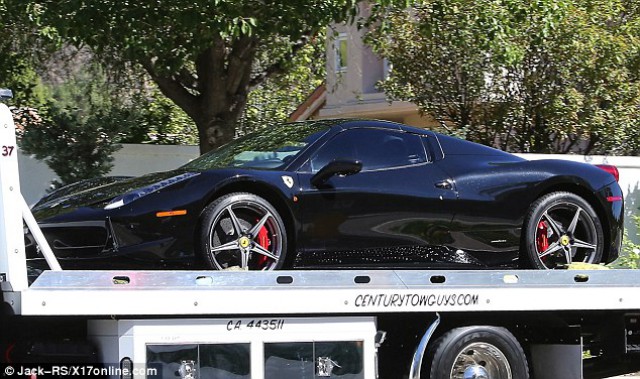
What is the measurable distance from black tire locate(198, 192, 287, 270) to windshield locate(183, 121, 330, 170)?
0.41m

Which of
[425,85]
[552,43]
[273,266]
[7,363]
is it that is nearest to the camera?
[7,363]

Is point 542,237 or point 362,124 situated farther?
point 542,237

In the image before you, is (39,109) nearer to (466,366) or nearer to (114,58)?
(114,58)

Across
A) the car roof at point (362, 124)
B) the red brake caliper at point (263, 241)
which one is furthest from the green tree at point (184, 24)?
the red brake caliper at point (263, 241)

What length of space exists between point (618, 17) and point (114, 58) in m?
7.74

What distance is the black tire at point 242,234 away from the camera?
21.6ft

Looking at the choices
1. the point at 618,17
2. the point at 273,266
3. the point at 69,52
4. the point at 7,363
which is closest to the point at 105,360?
the point at 7,363

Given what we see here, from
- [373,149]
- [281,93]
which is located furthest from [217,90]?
[281,93]

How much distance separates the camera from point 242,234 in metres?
6.70

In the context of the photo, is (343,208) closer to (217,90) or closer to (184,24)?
(184,24)

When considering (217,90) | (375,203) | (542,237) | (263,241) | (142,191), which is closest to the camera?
(142,191)

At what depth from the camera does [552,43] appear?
49.1ft

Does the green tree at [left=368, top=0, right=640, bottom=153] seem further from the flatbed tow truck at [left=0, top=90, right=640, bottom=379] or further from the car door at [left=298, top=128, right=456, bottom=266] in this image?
the flatbed tow truck at [left=0, top=90, right=640, bottom=379]

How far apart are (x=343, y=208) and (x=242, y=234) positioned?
737 millimetres
